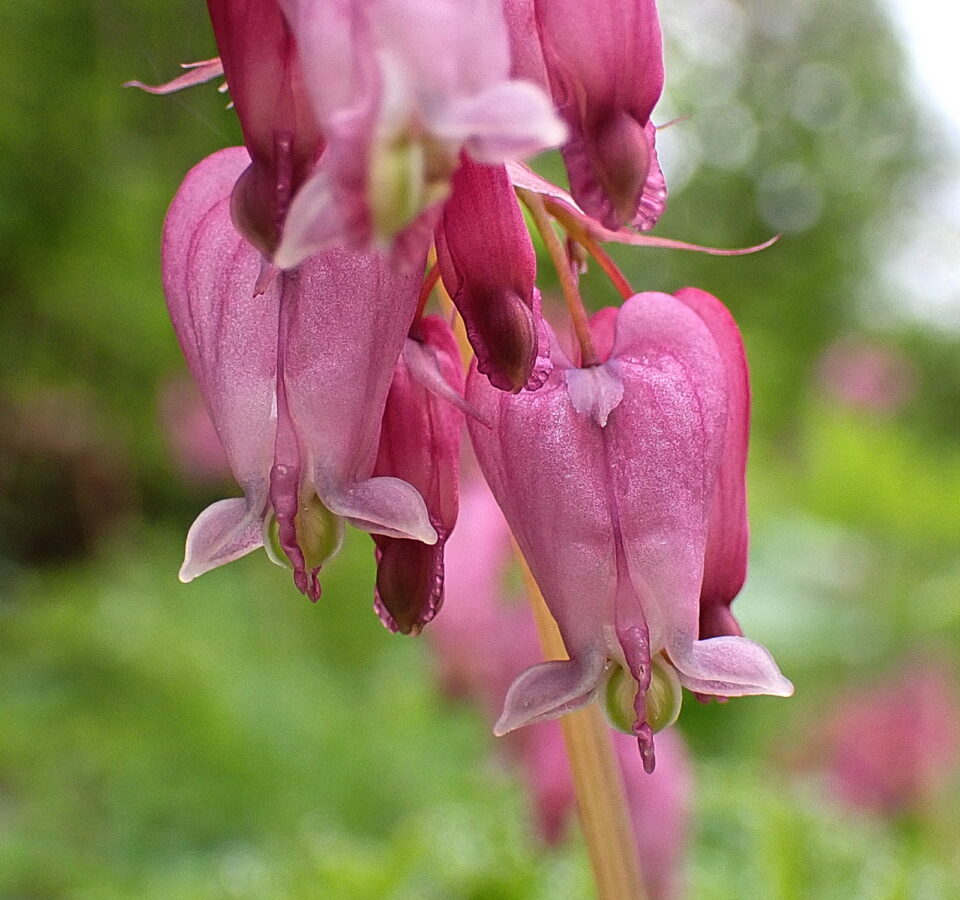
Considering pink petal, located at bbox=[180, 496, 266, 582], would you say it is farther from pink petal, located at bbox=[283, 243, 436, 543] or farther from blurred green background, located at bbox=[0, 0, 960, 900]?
blurred green background, located at bbox=[0, 0, 960, 900]

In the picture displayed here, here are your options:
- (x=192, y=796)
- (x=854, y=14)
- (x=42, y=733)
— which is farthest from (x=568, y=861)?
(x=854, y=14)

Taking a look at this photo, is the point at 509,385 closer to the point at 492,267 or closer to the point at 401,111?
the point at 492,267

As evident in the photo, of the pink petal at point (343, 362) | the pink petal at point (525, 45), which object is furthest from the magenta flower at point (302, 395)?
the pink petal at point (525, 45)

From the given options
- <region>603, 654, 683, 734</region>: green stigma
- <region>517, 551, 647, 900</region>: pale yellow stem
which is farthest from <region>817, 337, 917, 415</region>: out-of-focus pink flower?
<region>603, 654, 683, 734</region>: green stigma

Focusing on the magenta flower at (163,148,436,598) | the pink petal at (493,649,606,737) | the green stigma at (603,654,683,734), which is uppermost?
the magenta flower at (163,148,436,598)

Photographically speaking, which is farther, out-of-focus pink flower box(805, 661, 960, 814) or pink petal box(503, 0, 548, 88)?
out-of-focus pink flower box(805, 661, 960, 814)

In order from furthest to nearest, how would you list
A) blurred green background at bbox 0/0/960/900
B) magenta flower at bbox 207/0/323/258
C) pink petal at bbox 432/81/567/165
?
blurred green background at bbox 0/0/960/900 → magenta flower at bbox 207/0/323/258 → pink petal at bbox 432/81/567/165

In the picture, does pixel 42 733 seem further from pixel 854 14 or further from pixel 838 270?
pixel 854 14
